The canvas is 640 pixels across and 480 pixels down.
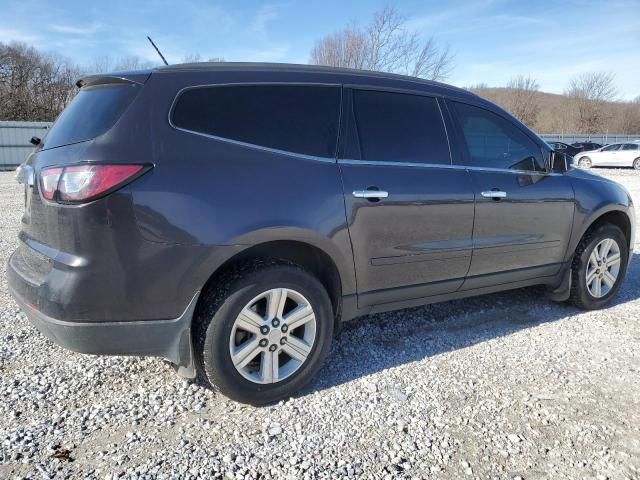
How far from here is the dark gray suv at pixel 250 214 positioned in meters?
2.29

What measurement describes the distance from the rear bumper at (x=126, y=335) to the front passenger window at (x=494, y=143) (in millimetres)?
2300

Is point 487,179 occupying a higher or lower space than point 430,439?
higher

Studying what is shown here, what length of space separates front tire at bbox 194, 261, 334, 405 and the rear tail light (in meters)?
Result: 0.73

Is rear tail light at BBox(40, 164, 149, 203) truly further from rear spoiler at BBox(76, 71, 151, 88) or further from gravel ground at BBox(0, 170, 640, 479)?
gravel ground at BBox(0, 170, 640, 479)

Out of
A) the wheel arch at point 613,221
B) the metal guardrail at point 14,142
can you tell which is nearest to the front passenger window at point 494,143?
the wheel arch at point 613,221

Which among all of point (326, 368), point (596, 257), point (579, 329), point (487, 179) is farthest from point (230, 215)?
point (596, 257)

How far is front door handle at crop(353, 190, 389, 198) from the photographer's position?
2852mm

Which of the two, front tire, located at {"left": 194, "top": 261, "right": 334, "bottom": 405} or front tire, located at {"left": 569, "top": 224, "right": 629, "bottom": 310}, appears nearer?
front tire, located at {"left": 194, "top": 261, "right": 334, "bottom": 405}

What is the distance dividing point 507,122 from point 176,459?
10.9ft

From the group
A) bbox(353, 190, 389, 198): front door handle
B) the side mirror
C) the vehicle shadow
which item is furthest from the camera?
the side mirror

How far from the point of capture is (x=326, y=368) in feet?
10.4

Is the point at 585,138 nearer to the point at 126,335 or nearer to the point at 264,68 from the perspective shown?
the point at 264,68

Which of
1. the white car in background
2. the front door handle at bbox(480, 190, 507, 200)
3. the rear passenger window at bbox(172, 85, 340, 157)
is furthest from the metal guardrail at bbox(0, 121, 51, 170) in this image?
the white car in background

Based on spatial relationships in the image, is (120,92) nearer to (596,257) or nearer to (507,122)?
(507,122)
